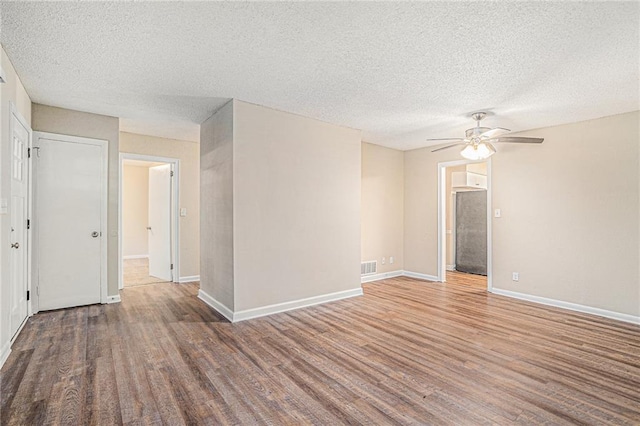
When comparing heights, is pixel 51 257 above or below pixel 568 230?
below

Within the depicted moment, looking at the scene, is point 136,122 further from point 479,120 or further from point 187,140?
point 479,120

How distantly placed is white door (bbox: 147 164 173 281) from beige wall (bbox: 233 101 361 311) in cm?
271

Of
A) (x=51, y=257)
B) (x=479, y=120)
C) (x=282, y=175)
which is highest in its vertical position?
(x=479, y=120)

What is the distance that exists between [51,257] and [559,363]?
565 centimetres

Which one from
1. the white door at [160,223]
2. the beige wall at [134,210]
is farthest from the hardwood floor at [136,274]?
the beige wall at [134,210]

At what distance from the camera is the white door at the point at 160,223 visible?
5938mm

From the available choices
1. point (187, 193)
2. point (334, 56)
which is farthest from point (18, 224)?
point (334, 56)

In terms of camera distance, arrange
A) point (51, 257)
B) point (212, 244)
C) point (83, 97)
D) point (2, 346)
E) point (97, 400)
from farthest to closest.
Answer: point (212, 244), point (51, 257), point (83, 97), point (2, 346), point (97, 400)

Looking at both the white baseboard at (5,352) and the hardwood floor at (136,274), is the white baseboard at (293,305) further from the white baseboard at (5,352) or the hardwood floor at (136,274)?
the hardwood floor at (136,274)

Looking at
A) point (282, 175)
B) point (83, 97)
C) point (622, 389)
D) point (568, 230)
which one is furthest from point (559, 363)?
point (83, 97)

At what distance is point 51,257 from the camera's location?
4.12 m

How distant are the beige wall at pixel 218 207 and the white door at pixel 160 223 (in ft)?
5.14

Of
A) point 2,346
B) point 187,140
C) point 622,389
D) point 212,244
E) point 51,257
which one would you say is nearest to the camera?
point 622,389

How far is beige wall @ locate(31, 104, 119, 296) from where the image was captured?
13.6ft
